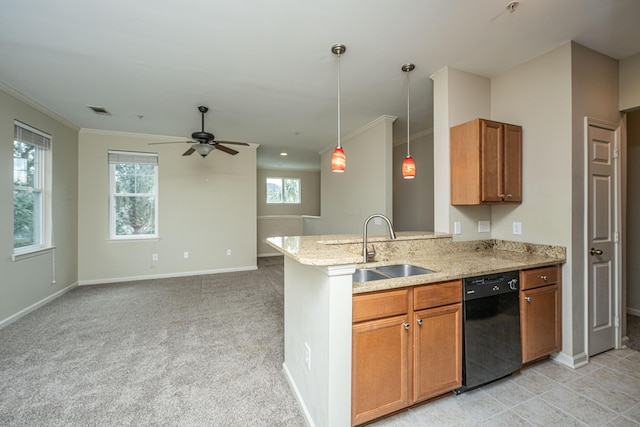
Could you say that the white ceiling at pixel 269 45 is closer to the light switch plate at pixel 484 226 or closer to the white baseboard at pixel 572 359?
the light switch plate at pixel 484 226

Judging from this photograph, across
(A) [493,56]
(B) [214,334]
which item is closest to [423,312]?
(B) [214,334]

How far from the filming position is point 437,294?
1.71 meters

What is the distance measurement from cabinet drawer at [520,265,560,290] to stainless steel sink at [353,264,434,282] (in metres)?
0.79

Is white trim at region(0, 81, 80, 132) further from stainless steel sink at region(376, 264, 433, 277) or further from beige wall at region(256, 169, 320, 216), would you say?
beige wall at region(256, 169, 320, 216)

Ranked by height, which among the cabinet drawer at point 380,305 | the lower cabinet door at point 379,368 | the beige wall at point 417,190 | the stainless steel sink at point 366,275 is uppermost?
the beige wall at point 417,190

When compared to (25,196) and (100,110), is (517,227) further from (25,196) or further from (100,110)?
(25,196)

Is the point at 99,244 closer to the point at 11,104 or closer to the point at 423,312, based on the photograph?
the point at 11,104

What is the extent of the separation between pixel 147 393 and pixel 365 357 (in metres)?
1.62

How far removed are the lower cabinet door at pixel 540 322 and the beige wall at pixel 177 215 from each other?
4.77 metres

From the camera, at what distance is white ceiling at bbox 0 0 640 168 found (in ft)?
6.16

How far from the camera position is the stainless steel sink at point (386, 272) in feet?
6.53

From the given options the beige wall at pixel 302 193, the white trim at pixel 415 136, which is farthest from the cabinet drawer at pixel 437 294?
the beige wall at pixel 302 193

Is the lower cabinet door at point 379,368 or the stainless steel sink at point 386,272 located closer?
the lower cabinet door at point 379,368

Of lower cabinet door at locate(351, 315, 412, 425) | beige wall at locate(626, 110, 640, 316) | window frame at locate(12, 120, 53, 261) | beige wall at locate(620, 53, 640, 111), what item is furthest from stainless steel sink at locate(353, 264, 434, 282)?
window frame at locate(12, 120, 53, 261)
